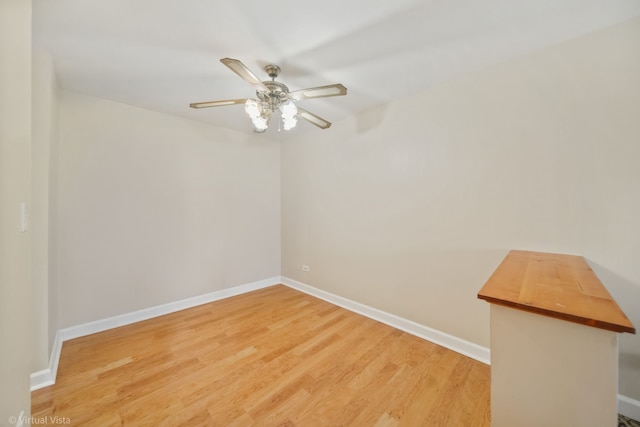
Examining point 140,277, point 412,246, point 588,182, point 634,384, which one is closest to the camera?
point 634,384

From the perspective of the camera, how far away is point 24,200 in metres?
1.00

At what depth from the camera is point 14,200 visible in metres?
0.92

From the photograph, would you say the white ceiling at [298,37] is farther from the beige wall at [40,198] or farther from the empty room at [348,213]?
the beige wall at [40,198]

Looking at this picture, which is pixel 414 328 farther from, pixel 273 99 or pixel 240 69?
pixel 240 69

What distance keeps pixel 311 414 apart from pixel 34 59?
120 inches

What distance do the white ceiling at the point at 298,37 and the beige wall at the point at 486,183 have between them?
237 mm

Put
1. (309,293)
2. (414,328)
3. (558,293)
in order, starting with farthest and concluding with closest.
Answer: (309,293) → (414,328) → (558,293)

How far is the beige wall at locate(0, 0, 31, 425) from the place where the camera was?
0.84m

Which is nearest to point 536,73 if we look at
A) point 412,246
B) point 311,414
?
point 412,246

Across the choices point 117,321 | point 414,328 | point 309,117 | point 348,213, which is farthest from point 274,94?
point 117,321

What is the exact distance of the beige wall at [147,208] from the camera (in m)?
2.15

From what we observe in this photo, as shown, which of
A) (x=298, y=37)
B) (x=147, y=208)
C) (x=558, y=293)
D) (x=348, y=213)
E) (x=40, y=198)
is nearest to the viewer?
(x=558, y=293)

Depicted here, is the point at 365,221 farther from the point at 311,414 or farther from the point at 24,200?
the point at 24,200

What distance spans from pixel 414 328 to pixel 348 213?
143cm
